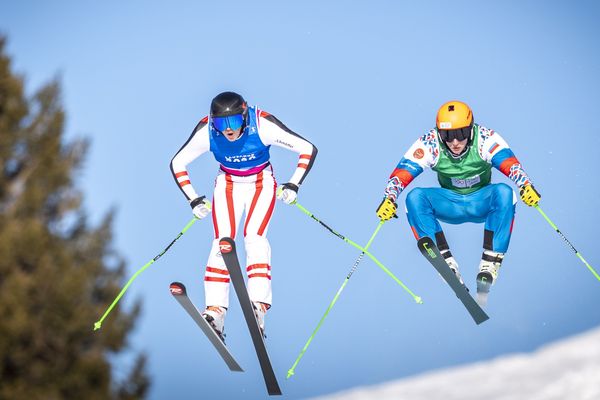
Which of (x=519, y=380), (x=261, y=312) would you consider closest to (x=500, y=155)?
(x=261, y=312)

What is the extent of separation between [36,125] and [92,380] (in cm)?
719

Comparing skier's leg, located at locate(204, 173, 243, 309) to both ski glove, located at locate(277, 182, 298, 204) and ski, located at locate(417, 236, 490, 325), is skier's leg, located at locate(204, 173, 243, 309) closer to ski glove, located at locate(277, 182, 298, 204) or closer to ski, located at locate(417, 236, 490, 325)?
ski glove, located at locate(277, 182, 298, 204)

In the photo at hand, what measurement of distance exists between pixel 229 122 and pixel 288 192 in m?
0.88

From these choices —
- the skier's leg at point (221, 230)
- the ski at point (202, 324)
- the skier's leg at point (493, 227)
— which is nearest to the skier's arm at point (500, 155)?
the skier's leg at point (493, 227)

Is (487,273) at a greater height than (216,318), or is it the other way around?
(216,318)

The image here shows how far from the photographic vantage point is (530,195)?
8.88 meters

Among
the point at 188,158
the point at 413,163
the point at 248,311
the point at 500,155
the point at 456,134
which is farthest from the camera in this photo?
the point at 188,158

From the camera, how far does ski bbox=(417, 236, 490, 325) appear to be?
8.82 meters

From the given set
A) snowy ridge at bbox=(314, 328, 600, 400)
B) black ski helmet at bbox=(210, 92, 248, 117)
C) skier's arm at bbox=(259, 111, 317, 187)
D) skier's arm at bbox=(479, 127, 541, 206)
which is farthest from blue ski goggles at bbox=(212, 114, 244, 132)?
snowy ridge at bbox=(314, 328, 600, 400)

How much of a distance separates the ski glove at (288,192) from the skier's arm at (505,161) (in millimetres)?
1802

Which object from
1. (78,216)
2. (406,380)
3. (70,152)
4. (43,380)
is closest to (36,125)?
(70,152)

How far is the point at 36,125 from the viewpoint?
25.3 m

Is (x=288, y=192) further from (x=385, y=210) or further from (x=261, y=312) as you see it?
(x=261, y=312)

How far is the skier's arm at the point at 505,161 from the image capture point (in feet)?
29.2
